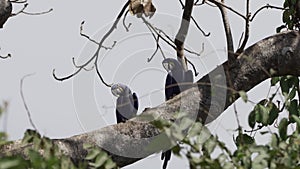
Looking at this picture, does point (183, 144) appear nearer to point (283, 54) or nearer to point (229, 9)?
point (283, 54)

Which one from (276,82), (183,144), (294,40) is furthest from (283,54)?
(183,144)

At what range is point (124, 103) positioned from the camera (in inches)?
123

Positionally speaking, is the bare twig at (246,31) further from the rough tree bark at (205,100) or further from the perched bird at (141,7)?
the perched bird at (141,7)

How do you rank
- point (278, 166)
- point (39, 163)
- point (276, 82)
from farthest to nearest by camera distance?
point (276, 82) < point (278, 166) < point (39, 163)

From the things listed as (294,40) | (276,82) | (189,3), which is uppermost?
(189,3)

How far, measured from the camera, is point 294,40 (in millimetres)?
1967

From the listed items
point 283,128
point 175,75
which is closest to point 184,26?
point 175,75

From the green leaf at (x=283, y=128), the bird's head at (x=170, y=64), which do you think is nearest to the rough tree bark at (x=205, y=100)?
the green leaf at (x=283, y=128)

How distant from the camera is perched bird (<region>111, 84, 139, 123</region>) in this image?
9.77 ft

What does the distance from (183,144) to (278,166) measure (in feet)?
0.55

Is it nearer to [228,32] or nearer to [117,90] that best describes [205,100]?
[228,32]

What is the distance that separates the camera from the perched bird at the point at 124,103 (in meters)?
2.98

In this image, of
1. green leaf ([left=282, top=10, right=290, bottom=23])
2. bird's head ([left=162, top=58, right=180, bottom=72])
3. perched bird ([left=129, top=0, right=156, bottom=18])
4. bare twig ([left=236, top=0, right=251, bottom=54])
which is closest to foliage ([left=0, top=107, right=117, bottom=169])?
bare twig ([left=236, top=0, right=251, bottom=54])

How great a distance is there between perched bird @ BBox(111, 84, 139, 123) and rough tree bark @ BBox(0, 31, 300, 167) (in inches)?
41.5
